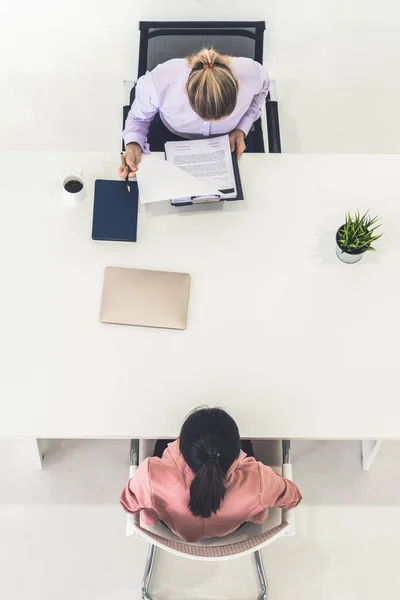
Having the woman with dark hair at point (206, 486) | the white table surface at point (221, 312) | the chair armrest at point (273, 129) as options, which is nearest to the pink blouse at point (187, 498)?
the woman with dark hair at point (206, 486)

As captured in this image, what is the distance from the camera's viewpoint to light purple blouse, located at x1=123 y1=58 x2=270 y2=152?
1.79 metres

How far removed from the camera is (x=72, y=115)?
106 inches

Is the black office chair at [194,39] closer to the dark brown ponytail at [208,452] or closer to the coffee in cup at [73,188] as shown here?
the coffee in cup at [73,188]

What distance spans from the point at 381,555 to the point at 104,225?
5.29ft

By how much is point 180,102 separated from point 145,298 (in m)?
0.68

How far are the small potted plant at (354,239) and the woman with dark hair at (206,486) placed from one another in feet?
2.15

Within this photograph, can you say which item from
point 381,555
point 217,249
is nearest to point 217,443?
point 217,249

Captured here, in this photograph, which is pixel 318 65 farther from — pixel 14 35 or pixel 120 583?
pixel 120 583

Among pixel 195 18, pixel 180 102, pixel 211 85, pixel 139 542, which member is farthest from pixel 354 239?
pixel 195 18

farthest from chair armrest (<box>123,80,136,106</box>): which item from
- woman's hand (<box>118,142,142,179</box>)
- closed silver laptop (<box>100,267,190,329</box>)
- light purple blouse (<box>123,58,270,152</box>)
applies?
closed silver laptop (<box>100,267,190,329</box>)

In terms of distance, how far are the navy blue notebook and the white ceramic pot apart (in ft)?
2.10

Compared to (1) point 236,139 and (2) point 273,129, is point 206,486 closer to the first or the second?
(1) point 236,139

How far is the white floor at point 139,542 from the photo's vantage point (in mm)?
2037

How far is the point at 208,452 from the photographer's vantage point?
1.32 m
